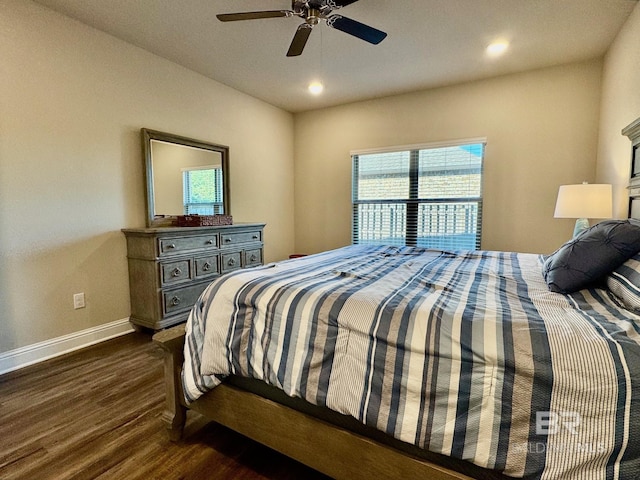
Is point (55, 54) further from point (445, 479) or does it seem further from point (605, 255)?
point (605, 255)

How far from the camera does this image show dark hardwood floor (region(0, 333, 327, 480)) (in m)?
1.42

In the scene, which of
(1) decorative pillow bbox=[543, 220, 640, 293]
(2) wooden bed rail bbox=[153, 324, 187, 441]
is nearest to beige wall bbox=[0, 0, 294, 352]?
(2) wooden bed rail bbox=[153, 324, 187, 441]

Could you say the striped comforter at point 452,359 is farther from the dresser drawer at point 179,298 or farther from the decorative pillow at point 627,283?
the dresser drawer at point 179,298

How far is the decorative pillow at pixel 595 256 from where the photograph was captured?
4.35ft

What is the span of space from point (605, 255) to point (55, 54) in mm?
3713

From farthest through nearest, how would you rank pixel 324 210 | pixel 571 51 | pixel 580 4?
1. pixel 324 210
2. pixel 571 51
3. pixel 580 4

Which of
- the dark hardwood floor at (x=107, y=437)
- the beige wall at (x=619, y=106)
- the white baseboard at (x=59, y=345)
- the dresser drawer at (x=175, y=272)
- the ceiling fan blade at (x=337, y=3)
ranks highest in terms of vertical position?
the ceiling fan blade at (x=337, y=3)

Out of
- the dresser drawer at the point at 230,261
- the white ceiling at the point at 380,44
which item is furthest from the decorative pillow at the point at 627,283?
the dresser drawer at the point at 230,261

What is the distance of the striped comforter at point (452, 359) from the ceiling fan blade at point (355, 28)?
5.40ft

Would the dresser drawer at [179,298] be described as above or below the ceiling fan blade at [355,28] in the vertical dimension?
below

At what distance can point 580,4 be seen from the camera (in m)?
2.36

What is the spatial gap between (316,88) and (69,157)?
2.67 metres

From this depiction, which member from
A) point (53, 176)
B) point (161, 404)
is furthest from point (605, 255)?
point (53, 176)

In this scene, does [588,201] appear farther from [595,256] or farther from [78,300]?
[78,300]
